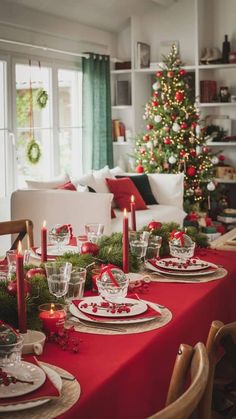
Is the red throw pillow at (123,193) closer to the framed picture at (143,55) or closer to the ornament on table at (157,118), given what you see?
the ornament on table at (157,118)

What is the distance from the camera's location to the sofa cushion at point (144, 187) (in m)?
7.11

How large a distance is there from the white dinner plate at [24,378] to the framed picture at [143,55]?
23.2 ft

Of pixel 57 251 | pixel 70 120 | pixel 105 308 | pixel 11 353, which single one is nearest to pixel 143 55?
pixel 70 120

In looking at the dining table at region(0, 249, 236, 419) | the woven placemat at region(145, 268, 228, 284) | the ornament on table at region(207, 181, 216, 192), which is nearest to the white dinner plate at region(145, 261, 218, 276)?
the woven placemat at region(145, 268, 228, 284)

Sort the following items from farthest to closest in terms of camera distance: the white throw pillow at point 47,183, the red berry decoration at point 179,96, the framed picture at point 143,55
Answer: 1. the framed picture at point 143,55
2. the red berry decoration at point 179,96
3. the white throw pillow at point 47,183

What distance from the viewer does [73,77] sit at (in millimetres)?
7707

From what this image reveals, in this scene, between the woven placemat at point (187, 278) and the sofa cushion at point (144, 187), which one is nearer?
the woven placemat at point (187, 278)

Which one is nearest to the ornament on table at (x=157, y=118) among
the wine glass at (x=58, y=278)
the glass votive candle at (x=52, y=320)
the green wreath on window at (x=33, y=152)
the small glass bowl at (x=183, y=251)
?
the green wreath on window at (x=33, y=152)

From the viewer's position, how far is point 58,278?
78.5 inches

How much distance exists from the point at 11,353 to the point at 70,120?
6324mm

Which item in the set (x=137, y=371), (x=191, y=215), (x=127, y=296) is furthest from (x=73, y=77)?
(x=137, y=371)

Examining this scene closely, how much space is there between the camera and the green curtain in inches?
303

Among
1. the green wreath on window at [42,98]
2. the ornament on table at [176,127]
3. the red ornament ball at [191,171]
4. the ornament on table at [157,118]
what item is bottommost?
the red ornament ball at [191,171]

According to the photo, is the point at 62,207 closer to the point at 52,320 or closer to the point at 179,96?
the point at 179,96
